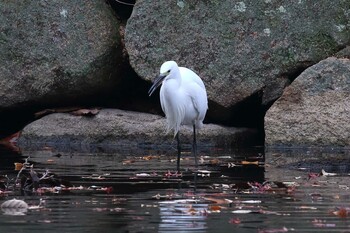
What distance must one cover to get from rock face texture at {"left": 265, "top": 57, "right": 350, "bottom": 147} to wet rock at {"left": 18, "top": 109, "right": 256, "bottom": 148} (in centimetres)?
81

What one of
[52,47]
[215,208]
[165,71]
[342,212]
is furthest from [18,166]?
[342,212]

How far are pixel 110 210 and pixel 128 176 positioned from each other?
2.39 m

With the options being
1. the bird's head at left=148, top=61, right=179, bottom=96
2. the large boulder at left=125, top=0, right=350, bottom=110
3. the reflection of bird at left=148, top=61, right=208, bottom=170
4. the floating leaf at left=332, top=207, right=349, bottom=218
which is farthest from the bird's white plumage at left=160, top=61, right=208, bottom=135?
the floating leaf at left=332, top=207, right=349, bottom=218

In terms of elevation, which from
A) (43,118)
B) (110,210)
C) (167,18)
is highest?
(167,18)

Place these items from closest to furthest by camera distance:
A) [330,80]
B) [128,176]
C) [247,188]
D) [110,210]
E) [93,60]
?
[110,210], [247,188], [128,176], [330,80], [93,60]

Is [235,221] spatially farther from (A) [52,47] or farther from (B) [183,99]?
(A) [52,47]

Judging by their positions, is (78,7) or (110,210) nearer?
(110,210)

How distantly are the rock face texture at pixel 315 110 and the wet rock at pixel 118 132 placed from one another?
31.9 inches

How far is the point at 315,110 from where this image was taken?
41.8ft

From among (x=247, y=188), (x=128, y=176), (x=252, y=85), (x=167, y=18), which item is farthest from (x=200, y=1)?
(x=247, y=188)

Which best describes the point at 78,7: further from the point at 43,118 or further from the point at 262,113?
the point at 262,113

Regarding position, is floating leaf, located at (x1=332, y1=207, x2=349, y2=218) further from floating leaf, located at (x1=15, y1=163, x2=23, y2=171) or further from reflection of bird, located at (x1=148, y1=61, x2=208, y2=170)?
reflection of bird, located at (x1=148, y1=61, x2=208, y2=170)

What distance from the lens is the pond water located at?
252 inches

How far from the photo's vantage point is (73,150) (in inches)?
506
